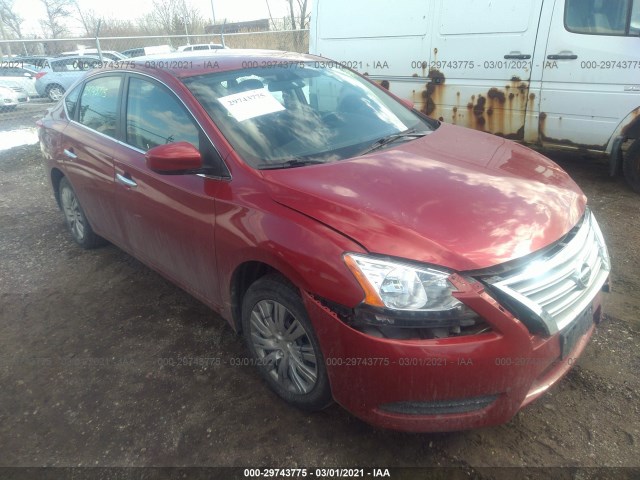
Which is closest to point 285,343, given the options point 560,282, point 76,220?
point 560,282

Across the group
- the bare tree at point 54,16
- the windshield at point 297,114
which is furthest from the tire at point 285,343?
the bare tree at point 54,16

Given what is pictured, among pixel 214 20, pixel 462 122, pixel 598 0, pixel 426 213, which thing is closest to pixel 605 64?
pixel 598 0

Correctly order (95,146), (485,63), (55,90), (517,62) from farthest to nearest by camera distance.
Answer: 1. (55,90)
2. (485,63)
3. (517,62)
4. (95,146)

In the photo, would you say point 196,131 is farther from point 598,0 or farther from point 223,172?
point 598,0

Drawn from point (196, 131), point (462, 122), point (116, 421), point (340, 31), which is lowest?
point (116, 421)

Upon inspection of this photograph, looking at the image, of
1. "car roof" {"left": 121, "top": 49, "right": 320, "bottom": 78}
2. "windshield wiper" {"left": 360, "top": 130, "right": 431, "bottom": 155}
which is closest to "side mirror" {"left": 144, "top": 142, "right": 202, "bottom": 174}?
"car roof" {"left": 121, "top": 49, "right": 320, "bottom": 78}

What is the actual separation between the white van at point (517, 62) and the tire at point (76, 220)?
3.98 m

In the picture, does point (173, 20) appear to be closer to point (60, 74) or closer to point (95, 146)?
point (60, 74)

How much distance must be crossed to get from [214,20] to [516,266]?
3002cm

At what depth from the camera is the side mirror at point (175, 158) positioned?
2.30m

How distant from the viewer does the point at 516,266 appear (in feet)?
5.84

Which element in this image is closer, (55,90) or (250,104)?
(250,104)

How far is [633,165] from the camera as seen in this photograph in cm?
467

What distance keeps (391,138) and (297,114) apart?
569mm
